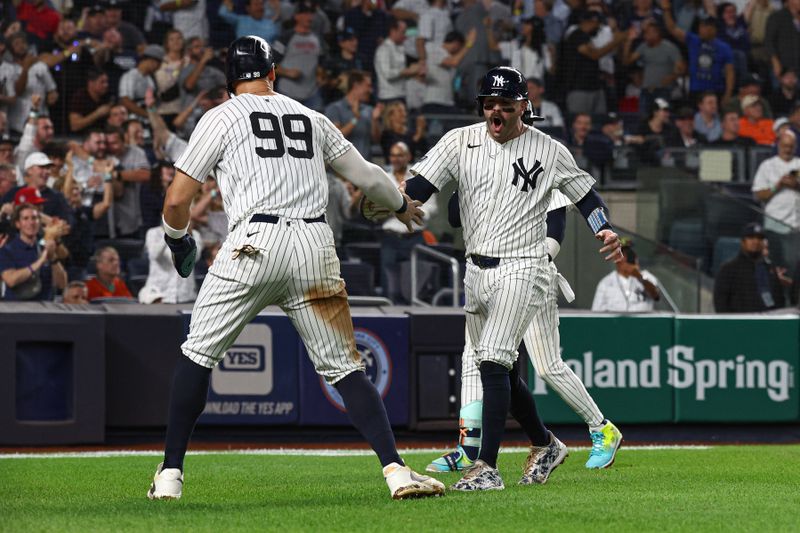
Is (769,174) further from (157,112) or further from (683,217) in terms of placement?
(157,112)

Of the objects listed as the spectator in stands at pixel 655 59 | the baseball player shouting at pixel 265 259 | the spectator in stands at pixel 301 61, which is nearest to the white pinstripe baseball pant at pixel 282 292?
the baseball player shouting at pixel 265 259

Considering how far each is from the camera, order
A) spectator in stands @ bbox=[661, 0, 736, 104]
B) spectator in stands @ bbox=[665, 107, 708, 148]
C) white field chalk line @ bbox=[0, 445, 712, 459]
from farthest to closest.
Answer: spectator in stands @ bbox=[661, 0, 736, 104] → spectator in stands @ bbox=[665, 107, 708, 148] → white field chalk line @ bbox=[0, 445, 712, 459]

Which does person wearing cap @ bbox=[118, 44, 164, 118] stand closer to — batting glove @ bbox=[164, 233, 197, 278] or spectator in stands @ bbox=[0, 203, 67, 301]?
spectator in stands @ bbox=[0, 203, 67, 301]

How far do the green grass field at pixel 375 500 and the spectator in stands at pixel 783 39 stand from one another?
31.9 feet

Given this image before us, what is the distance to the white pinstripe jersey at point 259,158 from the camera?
5.34m

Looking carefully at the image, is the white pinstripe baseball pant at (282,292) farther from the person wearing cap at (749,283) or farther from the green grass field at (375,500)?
the person wearing cap at (749,283)

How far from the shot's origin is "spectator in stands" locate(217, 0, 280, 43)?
1495 cm

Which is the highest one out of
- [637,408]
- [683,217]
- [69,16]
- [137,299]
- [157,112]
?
[69,16]

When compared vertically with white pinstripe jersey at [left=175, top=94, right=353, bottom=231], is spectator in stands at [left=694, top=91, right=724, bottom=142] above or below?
above

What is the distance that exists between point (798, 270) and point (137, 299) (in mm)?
6415

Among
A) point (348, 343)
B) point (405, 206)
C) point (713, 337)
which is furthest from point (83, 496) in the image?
point (713, 337)

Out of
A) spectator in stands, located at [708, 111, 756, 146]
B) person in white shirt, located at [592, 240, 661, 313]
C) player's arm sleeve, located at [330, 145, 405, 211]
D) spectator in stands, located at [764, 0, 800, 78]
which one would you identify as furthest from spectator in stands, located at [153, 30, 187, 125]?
player's arm sleeve, located at [330, 145, 405, 211]

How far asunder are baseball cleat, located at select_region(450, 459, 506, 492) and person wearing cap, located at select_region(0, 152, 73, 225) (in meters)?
7.06

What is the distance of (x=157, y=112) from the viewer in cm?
1362
